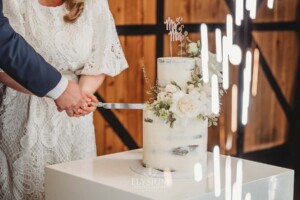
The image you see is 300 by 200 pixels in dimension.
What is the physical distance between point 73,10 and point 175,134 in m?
0.88

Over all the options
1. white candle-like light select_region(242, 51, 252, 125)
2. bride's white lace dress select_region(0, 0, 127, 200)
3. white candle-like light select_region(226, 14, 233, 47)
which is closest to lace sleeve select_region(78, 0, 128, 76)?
bride's white lace dress select_region(0, 0, 127, 200)

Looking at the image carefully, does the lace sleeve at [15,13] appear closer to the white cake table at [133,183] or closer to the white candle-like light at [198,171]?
the white cake table at [133,183]

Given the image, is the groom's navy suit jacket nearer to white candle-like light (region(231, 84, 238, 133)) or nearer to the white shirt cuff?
the white shirt cuff

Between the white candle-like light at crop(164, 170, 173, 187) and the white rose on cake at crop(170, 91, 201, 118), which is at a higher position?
the white rose on cake at crop(170, 91, 201, 118)

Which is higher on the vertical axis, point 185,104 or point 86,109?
point 185,104

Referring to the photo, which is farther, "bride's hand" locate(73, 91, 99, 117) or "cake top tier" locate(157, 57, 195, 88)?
"bride's hand" locate(73, 91, 99, 117)

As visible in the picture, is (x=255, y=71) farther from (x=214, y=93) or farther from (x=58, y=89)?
(x=214, y=93)

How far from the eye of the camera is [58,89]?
8.36ft

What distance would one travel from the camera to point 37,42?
8.82 ft

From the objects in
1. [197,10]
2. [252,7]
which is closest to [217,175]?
[197,10]

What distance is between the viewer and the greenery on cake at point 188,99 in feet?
6.92

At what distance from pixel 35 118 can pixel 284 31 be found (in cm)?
394

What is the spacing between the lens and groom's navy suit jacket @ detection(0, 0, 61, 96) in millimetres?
2387

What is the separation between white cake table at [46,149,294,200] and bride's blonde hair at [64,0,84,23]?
656mm
